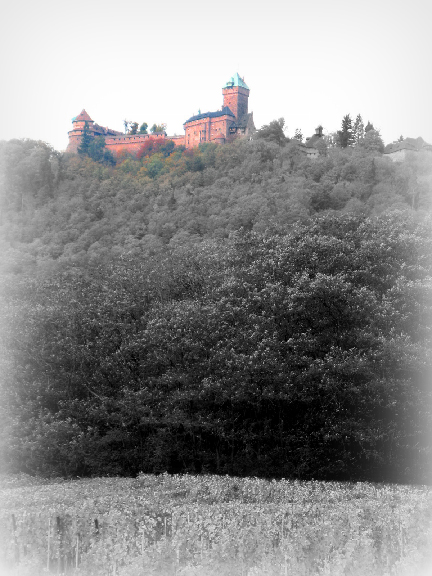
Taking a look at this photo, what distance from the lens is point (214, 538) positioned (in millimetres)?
10125

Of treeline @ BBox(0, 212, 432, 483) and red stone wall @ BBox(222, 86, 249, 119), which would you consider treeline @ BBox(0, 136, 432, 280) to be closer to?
treeline @ BBox(0, 212, 432, 483)

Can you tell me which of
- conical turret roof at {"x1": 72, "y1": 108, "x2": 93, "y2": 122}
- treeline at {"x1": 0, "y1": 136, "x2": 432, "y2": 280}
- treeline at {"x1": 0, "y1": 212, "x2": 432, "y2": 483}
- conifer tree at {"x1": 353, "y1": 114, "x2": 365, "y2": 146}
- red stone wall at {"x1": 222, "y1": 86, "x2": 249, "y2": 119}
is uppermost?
red stone wall at {"x1": 222, "y1": 86, "x2": 249, "y2": 119}

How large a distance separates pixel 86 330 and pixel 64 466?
530cm

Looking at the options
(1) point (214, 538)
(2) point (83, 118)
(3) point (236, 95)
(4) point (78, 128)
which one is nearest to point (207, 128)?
(3) point (236, 95)

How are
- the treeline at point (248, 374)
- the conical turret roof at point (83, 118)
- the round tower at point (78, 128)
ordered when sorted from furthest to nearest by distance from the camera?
the conical turret roof at point (83, 118), the round tower at point (78, 128), the treeline at point (248, 374)

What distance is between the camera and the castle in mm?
105250

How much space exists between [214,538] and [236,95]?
103956 millimetres

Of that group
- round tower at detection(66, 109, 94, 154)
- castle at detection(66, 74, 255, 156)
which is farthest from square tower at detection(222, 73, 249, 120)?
round tower at detection(66, 109, 94, 154)

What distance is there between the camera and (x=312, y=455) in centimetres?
2066

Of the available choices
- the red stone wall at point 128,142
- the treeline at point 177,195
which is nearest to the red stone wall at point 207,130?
the red stone wall at point 128,142

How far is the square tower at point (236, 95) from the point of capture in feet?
351

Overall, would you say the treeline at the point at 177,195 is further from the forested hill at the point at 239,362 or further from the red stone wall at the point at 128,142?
the red stone wall at the point at 128,142

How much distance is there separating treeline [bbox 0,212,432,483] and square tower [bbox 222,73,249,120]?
87.3m

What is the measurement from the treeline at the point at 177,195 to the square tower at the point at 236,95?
12.6m
